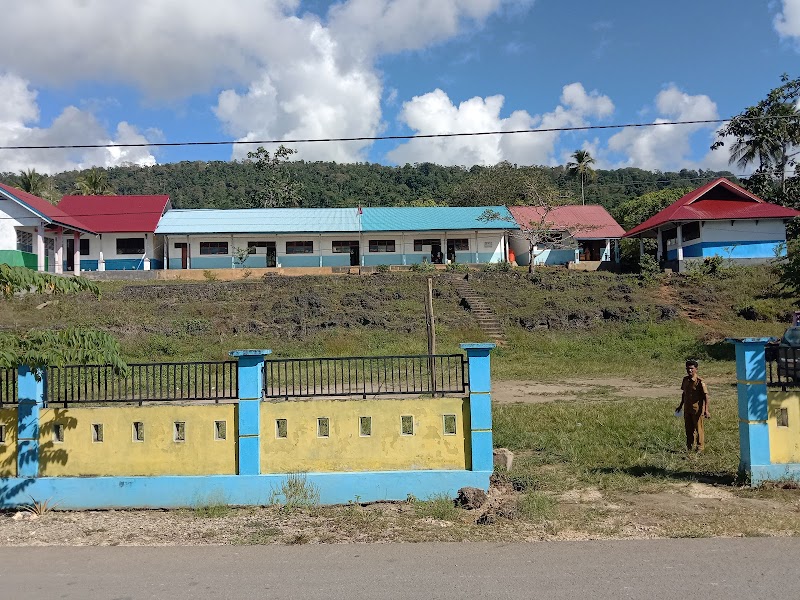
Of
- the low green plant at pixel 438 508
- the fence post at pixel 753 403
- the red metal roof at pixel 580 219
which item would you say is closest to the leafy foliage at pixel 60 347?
the low green plant at pixel 438 508

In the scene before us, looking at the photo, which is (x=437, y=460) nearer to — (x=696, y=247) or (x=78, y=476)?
(x=78, y=476)

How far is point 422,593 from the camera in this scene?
4.53 m

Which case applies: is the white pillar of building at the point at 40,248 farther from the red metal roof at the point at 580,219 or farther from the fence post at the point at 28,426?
the red metal roof at the point at 580,219

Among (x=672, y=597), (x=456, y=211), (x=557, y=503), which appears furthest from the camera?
(x=456, y=211)

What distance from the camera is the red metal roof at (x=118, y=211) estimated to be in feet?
121

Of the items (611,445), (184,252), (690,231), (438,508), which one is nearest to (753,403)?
(611,445)

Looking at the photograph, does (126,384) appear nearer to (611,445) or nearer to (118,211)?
(611,445)

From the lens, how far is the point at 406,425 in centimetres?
719

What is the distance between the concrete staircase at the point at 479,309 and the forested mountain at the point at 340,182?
27435 mm

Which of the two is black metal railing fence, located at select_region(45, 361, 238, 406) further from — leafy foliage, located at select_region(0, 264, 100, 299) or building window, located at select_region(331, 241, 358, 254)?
building window, located at select_region(331, 241, 358, 254)

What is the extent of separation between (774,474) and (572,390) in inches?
334

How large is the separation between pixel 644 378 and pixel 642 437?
8378mm

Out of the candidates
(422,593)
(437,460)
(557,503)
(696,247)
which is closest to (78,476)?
(437,460)

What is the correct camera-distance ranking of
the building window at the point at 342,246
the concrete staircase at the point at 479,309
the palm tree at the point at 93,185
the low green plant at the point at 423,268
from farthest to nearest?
1. the palm tree at the point at 93,185
2. the building window at the point at 342,246
3. the low green plant at the point at 423,268
4. the concrete staircase at the point at 479,309
